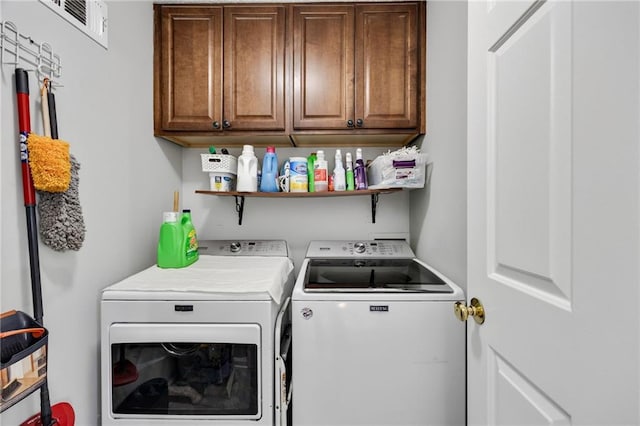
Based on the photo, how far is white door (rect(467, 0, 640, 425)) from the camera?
1.50 ft

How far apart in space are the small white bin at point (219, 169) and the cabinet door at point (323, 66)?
1.71 ft

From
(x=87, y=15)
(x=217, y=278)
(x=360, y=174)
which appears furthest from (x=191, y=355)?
(x=87, y=15)

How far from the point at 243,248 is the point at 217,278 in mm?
588

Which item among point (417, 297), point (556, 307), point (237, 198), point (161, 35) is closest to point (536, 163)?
→ point (556, 307)

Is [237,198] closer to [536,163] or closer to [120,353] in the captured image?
[120,353]

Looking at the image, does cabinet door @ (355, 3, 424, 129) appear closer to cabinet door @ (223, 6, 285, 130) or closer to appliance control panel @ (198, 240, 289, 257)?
cabinet door @ (223, 6, 285, 130)

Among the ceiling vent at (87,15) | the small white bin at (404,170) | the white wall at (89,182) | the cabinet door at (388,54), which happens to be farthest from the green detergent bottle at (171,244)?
the cabinet door at (388,54)

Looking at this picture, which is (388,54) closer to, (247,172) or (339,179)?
(339,179)

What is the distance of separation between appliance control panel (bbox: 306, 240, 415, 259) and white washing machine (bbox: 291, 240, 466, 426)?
66 centimetres

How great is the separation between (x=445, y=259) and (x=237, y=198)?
1.47 metres

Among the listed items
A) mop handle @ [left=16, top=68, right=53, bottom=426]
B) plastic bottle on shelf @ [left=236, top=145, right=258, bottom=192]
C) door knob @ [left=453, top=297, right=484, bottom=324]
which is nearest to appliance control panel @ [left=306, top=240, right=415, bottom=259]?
plastic bottle on shelf @ [left=236, top=145, right=258, bottom=192]

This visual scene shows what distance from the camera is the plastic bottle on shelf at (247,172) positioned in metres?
1.82

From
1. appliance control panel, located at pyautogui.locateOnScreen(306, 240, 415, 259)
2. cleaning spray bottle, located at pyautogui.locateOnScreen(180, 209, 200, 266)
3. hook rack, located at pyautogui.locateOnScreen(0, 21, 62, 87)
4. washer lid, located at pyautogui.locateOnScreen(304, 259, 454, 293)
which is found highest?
hook rack, located at pyautogui.locateOnScreen(0, 21, 62, 87)

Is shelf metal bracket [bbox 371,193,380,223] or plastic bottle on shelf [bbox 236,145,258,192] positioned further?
shelf metal bracket [bbox 371,193,380,223]
